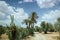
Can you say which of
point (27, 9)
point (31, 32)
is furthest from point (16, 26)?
point (31, 32)

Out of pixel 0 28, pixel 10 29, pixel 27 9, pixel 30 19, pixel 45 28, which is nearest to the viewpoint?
pixel 10 29

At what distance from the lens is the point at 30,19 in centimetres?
2298

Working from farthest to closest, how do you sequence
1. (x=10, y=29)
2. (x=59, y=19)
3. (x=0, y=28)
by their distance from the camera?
(x=0, y=28)
(x=59, y=19)
(x=10, y=29)

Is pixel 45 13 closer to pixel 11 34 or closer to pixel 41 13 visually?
pixel 41 13

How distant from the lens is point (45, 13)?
12.7 meters

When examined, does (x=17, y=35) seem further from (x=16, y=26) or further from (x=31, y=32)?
(x=31, y=32)

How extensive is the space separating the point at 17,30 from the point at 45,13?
4031mm

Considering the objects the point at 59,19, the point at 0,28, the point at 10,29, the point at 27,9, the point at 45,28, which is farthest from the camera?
the point at 45,28

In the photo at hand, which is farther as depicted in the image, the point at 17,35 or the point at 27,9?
the point at 27,9

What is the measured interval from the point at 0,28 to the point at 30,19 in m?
5.95

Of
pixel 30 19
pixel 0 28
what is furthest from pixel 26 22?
pixel 0 28

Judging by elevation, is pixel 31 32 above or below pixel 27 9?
below

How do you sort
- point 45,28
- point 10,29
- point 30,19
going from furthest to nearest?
point 45,28, point 30,19, point 10,29

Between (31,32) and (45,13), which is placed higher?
(45,13)
